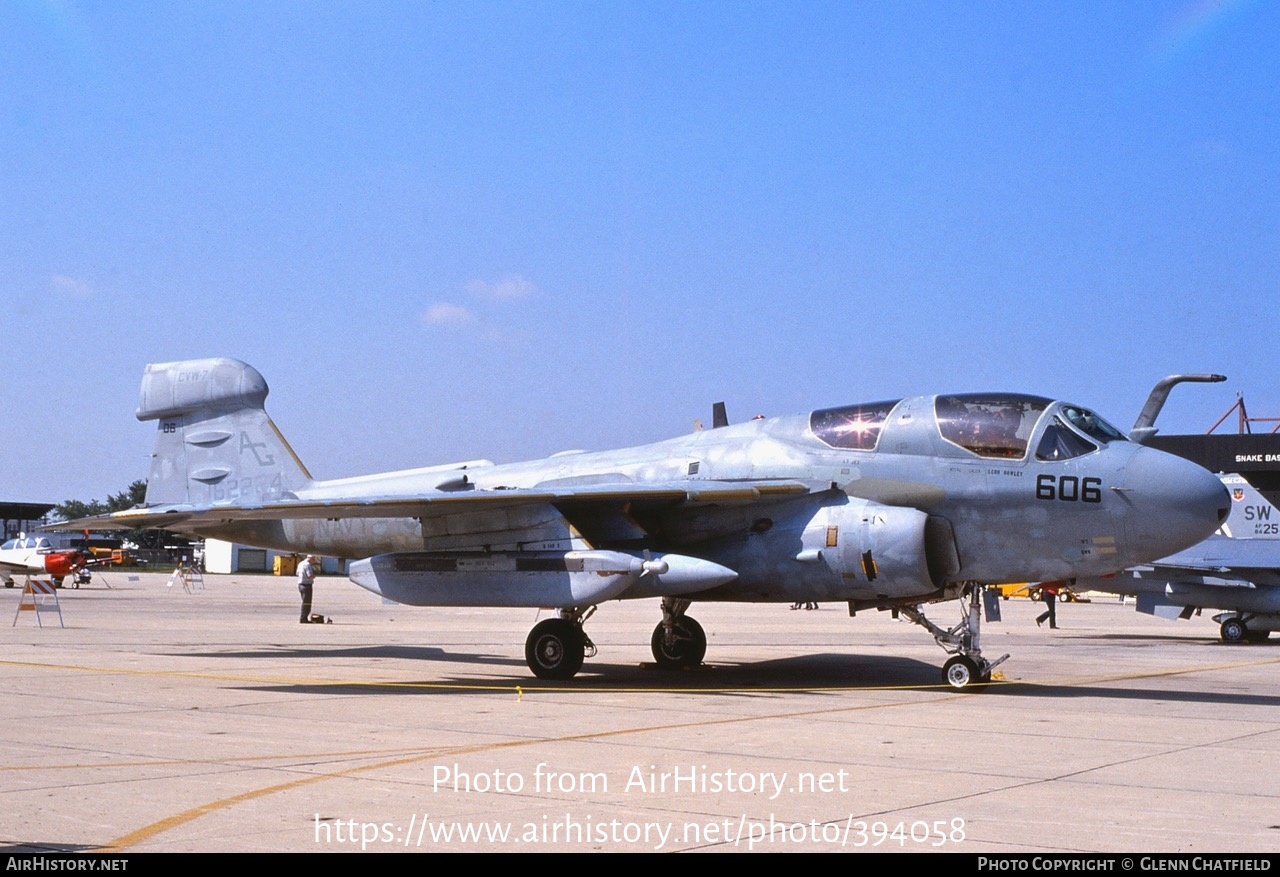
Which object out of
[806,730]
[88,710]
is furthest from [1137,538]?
[88,710]

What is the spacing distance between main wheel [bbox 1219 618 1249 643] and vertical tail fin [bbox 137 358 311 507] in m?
Answer: 19.5

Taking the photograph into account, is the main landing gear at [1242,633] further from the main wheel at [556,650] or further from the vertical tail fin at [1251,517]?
the main wheel at [556,650]

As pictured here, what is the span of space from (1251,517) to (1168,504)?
22547 mm

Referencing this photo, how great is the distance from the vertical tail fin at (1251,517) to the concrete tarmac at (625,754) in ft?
45.4

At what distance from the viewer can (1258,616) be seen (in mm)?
26656

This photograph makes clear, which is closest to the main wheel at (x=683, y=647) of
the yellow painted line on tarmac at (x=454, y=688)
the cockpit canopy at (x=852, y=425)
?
the yellow painted line on tarmac at (x=454, y=688)

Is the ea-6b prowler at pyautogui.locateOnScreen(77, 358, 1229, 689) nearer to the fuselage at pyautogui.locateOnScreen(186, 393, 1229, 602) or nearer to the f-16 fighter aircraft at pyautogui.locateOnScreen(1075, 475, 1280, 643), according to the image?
the fuselage at pyautogui.locateOnScreen(186, 393, 1229, 602)

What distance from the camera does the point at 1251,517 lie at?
108ft

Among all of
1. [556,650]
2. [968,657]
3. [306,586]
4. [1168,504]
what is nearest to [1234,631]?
[968,657]

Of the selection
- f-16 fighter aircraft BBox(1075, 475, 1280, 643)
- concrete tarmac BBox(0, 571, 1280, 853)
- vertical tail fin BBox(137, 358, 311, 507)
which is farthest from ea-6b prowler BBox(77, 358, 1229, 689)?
f-16 fighter aircraft BBox(1075, 475, 1280, 643)

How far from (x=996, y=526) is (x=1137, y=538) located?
1423 mm

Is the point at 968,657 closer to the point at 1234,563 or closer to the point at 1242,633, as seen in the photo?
the point at 1234,563

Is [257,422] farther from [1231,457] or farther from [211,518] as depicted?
[1231,457]

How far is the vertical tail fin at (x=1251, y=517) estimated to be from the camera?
32.0 metres
